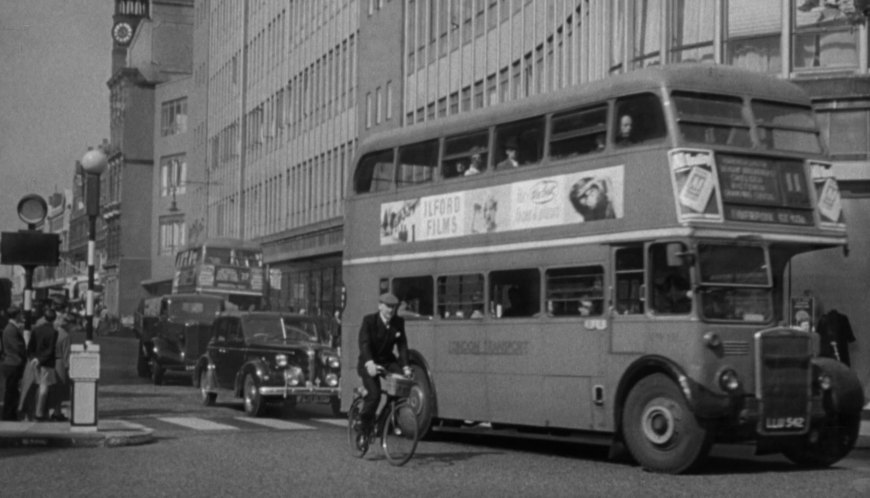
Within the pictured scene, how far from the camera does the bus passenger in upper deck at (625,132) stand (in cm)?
1709

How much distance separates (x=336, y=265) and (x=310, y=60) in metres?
10.8

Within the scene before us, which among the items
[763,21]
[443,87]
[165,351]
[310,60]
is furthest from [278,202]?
[763,21]

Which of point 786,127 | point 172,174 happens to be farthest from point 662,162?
point 172,174

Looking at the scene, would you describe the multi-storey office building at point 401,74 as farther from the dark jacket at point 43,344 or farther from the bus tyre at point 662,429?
the dark jacket at point 43,344

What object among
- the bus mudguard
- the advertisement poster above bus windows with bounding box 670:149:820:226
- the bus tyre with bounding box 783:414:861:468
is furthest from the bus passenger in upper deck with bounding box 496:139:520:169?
the bus tyre with bounding box 783:414:861:468

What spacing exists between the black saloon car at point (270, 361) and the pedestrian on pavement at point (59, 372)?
3.24 metres

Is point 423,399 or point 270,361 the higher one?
point 270,361

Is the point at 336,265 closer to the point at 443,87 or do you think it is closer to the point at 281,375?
the point at 443,87

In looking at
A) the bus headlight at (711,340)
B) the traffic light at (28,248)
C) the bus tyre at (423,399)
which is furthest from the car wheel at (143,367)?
the bus headlight at (711,340)

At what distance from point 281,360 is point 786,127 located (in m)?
11.2

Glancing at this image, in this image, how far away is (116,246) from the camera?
413ft

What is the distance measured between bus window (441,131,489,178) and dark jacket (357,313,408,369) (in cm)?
321

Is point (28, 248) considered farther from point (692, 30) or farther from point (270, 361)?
point (692, 30)

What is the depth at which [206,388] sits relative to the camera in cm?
2853
